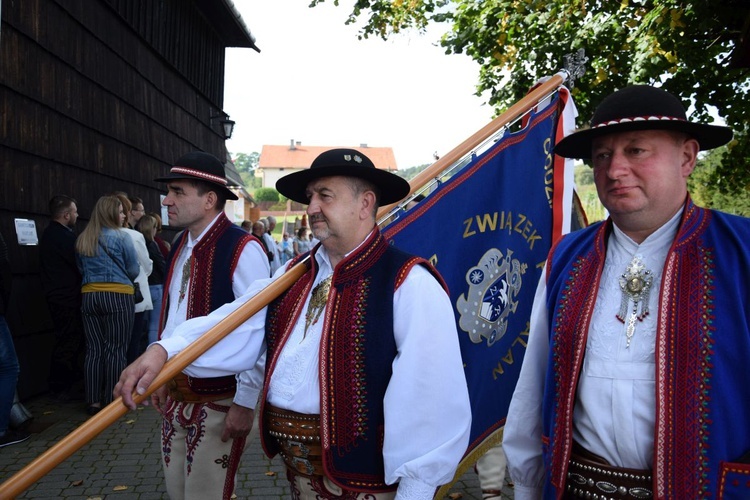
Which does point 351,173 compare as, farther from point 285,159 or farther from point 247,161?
point 247,161

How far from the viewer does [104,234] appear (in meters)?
6.11

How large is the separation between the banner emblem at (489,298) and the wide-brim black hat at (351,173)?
87cm

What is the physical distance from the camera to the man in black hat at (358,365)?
2.02 metres

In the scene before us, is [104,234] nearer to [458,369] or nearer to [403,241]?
[403,241]

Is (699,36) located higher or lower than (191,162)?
higher

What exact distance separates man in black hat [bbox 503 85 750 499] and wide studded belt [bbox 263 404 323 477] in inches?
27.7

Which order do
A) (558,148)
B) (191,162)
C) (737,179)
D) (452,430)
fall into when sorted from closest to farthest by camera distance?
(452,430) < (558,148) < (191,162) < (737,179)

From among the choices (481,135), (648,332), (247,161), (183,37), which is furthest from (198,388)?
(247,161)

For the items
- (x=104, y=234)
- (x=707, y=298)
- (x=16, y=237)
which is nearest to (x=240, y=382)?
(x=707, y=298)

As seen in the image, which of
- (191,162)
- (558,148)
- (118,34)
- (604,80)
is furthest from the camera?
(118,34)

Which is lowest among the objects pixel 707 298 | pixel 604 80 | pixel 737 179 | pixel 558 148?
pixel 707 298

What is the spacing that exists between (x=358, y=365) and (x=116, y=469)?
12.3 ft

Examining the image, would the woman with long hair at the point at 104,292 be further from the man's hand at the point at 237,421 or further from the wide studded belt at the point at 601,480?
the wide studded belt at the point at 601,480

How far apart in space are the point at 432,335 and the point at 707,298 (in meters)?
0.82
